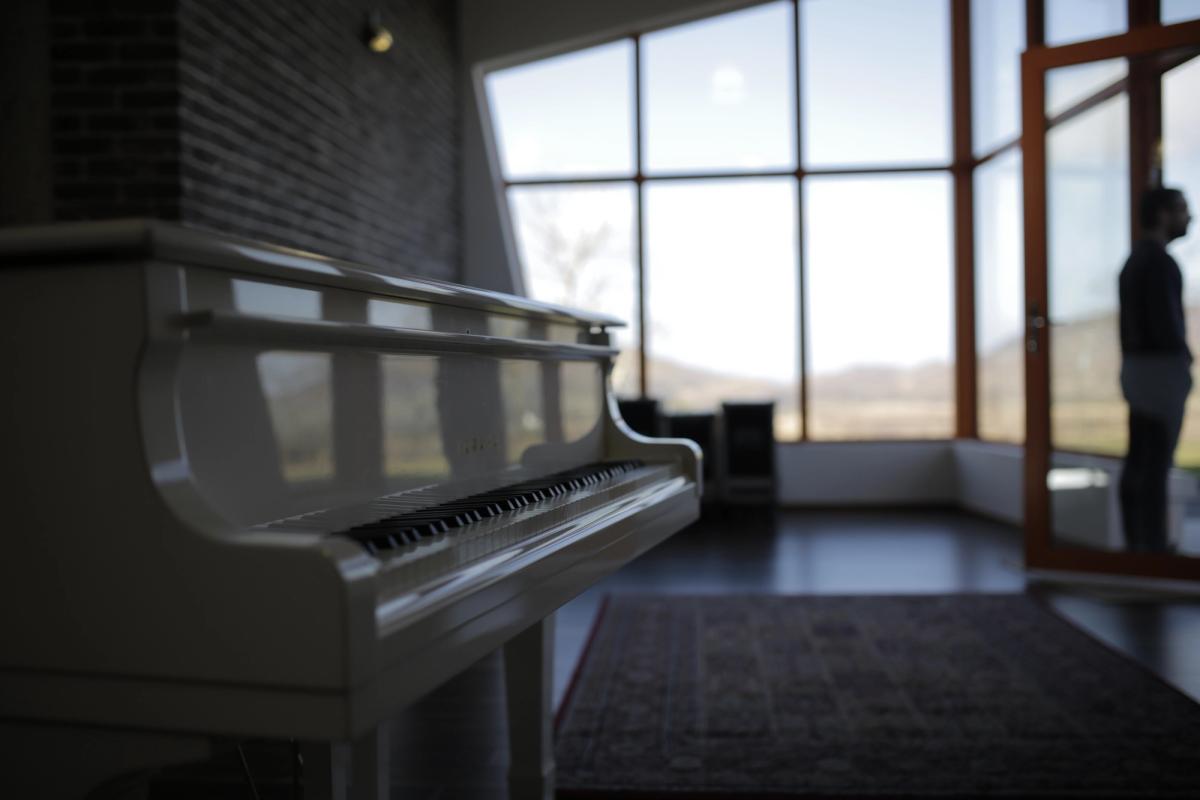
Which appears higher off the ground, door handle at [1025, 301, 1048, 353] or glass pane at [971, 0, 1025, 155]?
glass pane at [971, 0, 1025, 155]

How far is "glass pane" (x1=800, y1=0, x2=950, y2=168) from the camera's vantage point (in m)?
7.70

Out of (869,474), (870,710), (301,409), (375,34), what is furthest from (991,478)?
(301,409)

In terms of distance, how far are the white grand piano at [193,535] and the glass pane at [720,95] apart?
6735 millimetres

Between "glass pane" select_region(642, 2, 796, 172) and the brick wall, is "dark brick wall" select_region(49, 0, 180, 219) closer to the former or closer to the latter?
the brick wall

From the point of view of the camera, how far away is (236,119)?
152 inches

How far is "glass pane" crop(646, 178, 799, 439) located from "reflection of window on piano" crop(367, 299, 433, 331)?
631 centimetres

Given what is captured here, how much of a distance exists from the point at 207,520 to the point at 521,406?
1.07 meters

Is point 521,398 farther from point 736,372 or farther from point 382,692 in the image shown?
point 736,372

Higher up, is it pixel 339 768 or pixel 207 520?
pixel 207 520

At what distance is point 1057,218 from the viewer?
492cm

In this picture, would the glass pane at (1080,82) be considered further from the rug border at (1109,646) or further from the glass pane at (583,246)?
the glass pane at (583,246)

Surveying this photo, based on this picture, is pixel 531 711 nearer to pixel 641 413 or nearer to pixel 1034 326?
pixel 1034 326

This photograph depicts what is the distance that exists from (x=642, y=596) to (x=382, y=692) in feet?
12.6

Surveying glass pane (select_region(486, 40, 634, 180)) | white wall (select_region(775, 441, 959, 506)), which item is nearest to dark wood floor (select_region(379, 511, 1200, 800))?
white wall (select_region(775, 441, 959, 506))
